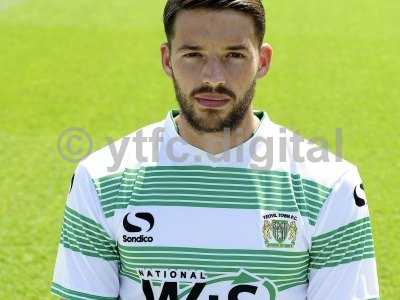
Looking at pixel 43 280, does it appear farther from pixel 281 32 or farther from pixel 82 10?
pixel 82 10

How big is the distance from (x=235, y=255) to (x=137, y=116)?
20.8 ft

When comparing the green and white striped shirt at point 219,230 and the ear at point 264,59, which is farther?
the ear at point 264,59

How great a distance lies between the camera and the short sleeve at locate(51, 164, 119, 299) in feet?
7.02

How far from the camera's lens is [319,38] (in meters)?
12.3

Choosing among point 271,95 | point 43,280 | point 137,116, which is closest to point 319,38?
point 271,95

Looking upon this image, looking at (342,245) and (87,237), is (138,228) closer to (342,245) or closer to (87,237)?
(87,237)

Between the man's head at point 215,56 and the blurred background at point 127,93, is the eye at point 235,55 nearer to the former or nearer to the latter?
the man's head at point 215,56

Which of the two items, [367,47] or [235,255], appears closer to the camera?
[235,255]
